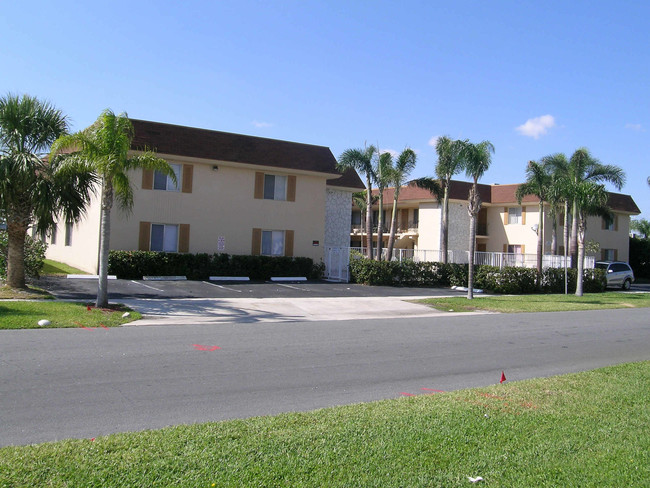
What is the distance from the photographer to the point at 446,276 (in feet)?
92.8

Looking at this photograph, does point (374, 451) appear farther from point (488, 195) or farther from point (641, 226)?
point (641, 226)

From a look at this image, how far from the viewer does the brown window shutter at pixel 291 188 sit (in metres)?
28.1

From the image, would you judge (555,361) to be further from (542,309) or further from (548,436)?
(542,309)

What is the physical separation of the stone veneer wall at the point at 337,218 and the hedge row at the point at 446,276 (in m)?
6.03

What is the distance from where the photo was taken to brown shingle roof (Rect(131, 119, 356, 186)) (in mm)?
24562

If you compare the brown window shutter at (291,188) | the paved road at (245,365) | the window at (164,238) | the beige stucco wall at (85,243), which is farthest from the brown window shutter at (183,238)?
the paved road at (245,365)

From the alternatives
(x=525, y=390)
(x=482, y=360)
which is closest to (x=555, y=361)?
(x=482, y=360)

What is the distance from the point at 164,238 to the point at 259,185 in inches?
201

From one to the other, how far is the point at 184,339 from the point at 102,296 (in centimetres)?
495

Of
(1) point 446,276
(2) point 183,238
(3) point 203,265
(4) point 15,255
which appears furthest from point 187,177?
(1) point 446,276

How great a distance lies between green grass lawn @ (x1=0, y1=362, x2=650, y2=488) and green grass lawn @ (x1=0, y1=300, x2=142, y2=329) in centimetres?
781

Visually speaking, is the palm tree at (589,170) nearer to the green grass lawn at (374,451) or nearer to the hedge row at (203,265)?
the hedge row at (203,265)

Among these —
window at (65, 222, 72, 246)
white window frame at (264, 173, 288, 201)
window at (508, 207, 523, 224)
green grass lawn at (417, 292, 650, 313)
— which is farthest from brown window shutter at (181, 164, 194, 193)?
window at (508, 207, 523, 224)

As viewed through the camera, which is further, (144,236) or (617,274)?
(617,274)
